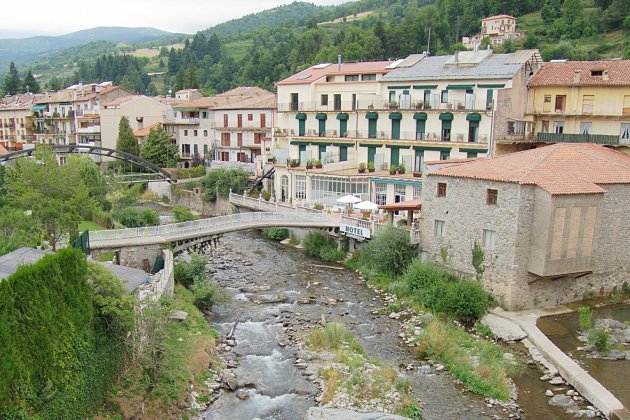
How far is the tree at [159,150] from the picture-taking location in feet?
222

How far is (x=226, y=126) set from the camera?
66.4 metres

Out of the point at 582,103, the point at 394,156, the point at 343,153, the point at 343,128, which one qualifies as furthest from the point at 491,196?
the point at 343,128

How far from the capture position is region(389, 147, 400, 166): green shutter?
46.8 m

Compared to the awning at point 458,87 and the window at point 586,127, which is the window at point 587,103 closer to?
the window at point 586,127

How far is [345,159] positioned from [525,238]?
76.5 feet

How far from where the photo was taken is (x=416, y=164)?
45719mm

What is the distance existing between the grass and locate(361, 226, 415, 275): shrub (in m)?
7.09

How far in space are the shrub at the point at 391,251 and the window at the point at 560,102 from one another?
51.5 ft

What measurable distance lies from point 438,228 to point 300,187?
17903 mm

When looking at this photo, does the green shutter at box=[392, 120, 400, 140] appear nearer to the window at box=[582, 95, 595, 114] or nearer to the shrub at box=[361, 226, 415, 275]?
the shrub at box=[361, 226, 415, 275]

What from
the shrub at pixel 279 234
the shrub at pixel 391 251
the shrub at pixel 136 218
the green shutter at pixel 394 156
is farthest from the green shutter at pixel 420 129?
the shrub at pixel 136 218

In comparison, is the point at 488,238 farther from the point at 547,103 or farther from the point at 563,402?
the point at 547,103

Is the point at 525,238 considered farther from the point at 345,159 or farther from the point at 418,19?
the point at 418,19

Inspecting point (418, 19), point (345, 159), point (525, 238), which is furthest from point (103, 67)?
point (525, 238)
